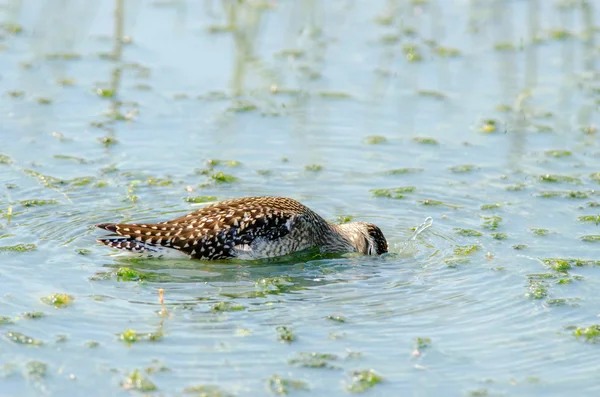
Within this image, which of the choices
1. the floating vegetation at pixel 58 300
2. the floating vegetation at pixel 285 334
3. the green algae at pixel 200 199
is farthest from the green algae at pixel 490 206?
the floating vegetation at pixel 58 300

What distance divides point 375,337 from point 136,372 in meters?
2.05

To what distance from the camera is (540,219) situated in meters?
12.7

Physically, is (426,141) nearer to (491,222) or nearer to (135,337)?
(491,222)

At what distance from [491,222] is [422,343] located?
3.31 meters

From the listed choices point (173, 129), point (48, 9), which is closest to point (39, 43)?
point (48, 9)

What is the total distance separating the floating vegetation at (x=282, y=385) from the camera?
28.7 ft

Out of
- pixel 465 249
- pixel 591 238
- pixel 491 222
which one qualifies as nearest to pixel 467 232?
pixel 491 222

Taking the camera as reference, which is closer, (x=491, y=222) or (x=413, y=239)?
(x=413, y=239)

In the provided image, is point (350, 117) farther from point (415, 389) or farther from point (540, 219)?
point (415, 389)

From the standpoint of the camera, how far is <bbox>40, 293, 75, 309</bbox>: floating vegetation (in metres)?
10.1

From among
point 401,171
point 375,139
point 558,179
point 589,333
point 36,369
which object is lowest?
point 36,369

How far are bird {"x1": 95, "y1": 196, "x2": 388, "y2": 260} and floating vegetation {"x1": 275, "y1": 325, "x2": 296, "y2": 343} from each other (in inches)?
80.1

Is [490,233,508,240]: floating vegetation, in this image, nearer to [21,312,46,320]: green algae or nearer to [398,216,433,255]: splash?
[398,216,433,255]: splash

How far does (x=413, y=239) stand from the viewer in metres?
12.4
